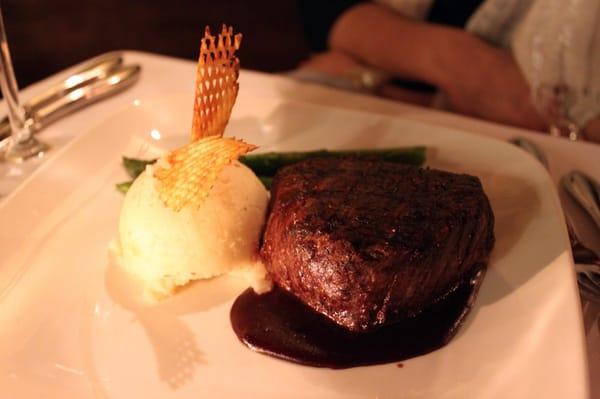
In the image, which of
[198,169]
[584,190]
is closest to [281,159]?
[198,169]

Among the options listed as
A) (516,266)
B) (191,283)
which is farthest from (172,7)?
(516,266)

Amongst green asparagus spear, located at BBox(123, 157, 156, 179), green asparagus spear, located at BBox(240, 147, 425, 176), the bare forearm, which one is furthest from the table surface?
the bare forearm

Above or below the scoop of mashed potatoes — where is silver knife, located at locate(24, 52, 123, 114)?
above

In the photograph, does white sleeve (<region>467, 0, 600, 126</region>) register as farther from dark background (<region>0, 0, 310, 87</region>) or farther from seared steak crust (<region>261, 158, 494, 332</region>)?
dark background (<region>0, 0, 310, 87</region>)

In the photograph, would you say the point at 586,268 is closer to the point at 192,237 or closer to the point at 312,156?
the point at 312,156

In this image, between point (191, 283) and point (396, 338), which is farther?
point (191, 283)

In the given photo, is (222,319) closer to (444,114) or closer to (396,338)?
(396,338)
